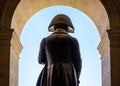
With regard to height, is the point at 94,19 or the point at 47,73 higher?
the point at 94,19

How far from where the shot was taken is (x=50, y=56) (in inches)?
366

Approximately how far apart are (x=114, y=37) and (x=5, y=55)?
227 centimetres

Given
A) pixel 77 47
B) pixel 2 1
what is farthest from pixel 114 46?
pixel 2 1

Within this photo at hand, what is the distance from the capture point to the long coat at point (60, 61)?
9.20 m

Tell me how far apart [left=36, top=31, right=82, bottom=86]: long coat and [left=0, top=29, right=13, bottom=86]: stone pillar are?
1.62 metres

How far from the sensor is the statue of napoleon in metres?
9.20

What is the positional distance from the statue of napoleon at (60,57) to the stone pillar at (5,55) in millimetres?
1623

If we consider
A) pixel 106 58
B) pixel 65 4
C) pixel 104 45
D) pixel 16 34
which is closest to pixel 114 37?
pixel 106 58

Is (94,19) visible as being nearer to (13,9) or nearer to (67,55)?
(13,9)

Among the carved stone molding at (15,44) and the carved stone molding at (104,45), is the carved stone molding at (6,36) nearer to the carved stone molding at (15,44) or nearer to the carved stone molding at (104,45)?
the carved stone molding at (15,44)

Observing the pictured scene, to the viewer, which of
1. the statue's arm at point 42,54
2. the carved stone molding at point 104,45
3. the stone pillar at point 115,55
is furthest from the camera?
the carved stone molding at point 104,45

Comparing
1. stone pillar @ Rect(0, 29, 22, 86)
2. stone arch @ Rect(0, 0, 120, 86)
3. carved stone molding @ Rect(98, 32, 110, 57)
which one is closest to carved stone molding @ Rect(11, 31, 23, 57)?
stone arch @ Rect(0, 0, 120, 86)

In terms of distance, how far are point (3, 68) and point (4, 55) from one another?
27 cm

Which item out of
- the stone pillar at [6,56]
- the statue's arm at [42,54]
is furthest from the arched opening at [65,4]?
the statue's arm at [42,54]
